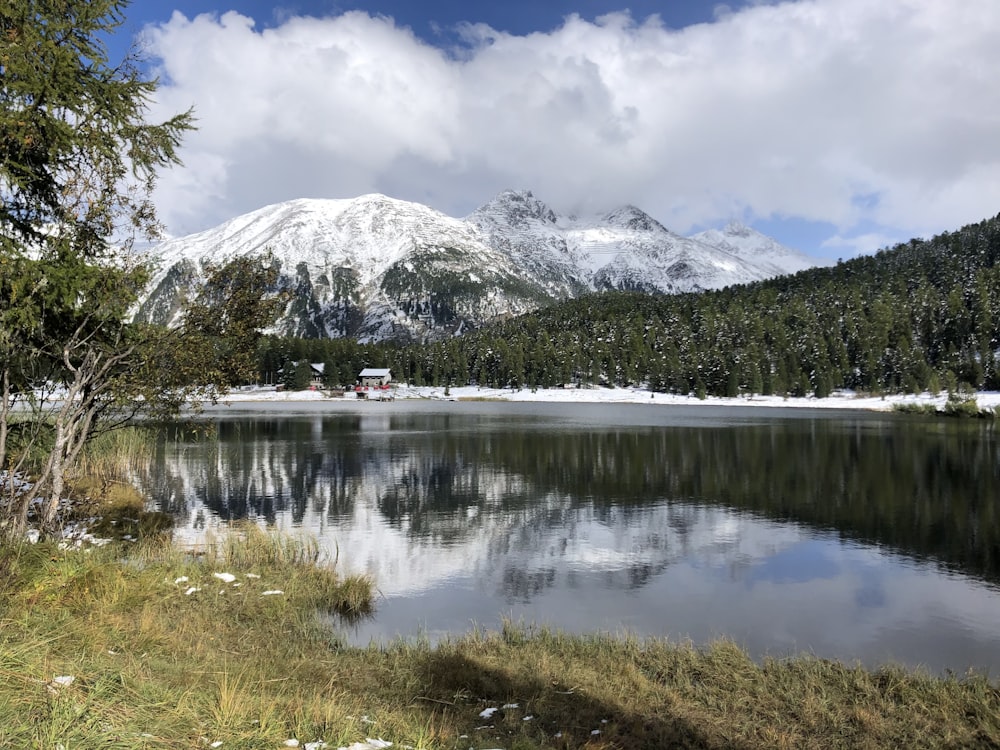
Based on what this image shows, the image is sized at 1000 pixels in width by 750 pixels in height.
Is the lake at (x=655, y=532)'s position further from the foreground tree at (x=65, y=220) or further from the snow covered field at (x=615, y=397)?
the snow covered field at (x=615, y=397)

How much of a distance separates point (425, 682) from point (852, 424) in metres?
86.7

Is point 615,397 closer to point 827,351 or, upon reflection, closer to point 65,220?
point 827,351

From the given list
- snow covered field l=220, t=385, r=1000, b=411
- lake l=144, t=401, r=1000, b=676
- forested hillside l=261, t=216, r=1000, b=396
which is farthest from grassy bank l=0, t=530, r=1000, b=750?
forested hillside l=261, t=216, r=1000, b=396

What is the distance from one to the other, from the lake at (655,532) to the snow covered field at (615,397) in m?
86.3

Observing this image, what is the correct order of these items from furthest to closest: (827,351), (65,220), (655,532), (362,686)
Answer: (827,351) → (655,532) → (65,220) → (362,686)

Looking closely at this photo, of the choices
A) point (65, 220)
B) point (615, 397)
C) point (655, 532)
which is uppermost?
point (65, 220)

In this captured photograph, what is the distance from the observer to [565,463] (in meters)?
47.9

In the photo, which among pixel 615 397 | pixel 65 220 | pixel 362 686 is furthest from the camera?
pixel 615 397

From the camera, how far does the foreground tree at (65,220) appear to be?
41.3ft

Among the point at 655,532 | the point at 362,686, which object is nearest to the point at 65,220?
the point at 362,686

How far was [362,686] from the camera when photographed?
33.6 feet

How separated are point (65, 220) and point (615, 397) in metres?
168

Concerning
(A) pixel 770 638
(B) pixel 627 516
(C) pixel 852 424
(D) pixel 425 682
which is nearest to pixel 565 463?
(B) pixel 627 516

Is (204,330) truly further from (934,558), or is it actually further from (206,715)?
(934,558)
